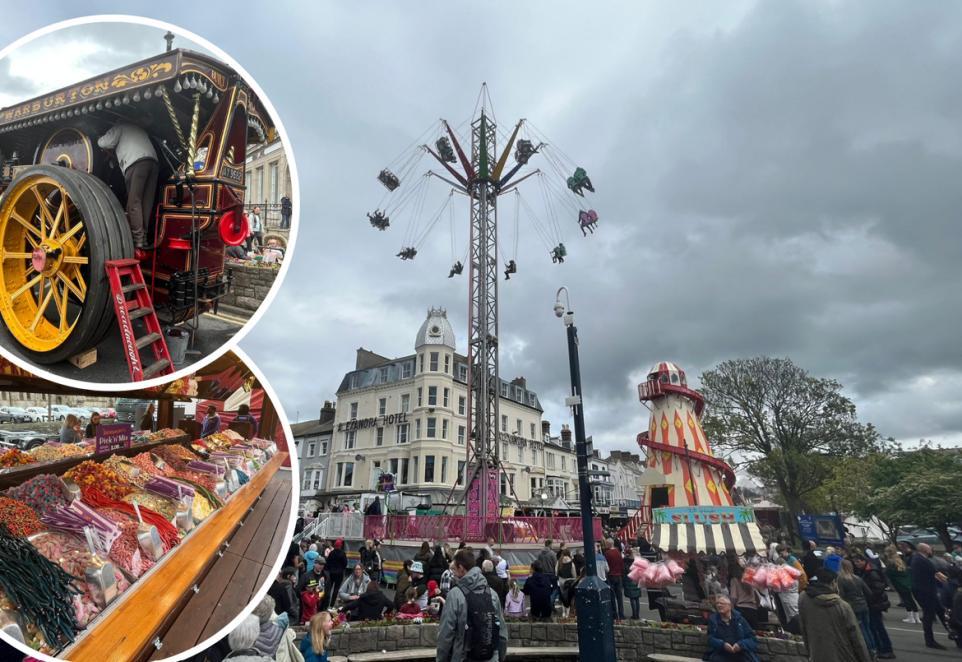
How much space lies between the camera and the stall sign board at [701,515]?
1272 centimetres

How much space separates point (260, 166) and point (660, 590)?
10646 mm

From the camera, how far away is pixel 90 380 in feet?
4.72

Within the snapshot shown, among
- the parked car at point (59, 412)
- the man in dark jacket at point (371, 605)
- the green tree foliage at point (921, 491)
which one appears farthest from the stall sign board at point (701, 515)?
the parked car at point (59, 412)

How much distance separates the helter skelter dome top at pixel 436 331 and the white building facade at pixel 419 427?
0.22 ft

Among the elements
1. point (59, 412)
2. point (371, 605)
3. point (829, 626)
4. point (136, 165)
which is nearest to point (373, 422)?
point (371, 605)

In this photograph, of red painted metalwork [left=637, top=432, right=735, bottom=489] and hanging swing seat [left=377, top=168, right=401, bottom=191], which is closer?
red painted metalwork [left=637, top=432, right=735, bottom=489]

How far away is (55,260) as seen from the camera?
1.36 m

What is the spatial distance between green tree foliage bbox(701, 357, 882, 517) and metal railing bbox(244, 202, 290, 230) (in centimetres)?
3248

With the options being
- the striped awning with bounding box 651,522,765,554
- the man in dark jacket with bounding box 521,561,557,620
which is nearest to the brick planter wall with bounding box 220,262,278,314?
the man in dark jacket with bounding box 521,561,557,620

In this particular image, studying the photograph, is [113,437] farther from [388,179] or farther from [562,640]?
[388,179]

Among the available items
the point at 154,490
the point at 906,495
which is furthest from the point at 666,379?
the point at 154,490

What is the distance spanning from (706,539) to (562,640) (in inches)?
211

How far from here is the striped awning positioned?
40.0 ft

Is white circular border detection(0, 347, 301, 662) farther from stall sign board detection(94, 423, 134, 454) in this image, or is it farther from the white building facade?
the white building facade
